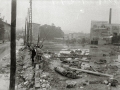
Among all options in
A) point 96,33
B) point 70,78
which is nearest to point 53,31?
point 96,33

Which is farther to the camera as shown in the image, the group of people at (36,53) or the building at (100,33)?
the building at (100,33)

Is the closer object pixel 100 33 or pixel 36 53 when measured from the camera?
pixel 36 53

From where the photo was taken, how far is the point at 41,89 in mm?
6613

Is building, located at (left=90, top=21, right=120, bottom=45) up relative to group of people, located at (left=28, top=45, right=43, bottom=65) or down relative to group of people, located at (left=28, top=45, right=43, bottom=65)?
up

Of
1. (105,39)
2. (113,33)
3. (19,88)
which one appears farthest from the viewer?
(113,33)

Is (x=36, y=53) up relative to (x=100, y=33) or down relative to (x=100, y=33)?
down

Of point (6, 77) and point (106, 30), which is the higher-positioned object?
point (106, 30)

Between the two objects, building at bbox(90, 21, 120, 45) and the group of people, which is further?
building at bbox(90, 21, 120, 45)

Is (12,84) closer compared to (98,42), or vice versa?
(12,84)

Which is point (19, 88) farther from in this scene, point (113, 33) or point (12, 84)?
point (113, 33)

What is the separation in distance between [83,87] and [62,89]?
1252mm

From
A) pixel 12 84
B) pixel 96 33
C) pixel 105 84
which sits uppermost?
pixel 96 33

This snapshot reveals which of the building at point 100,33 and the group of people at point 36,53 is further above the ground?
the building at point 100,33

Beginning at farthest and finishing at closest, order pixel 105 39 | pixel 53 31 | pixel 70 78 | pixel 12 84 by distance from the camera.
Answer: pixel 53 31 → pixel 105 39 → pixel 70 78 → pixel 12 84
